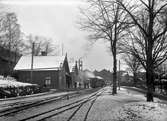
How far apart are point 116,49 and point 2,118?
24334 mm

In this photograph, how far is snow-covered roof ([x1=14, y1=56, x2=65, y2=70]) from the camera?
60406 mm

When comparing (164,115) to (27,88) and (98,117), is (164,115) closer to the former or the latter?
(98,117)

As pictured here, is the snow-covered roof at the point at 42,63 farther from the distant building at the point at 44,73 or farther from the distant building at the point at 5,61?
the distant building at the point at 5,61

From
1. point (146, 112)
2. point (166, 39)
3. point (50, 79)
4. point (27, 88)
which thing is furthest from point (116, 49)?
point (50, 79)

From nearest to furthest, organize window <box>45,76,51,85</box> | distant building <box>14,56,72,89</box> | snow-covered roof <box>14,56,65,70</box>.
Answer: distant building <box>14,56,72,89</box> → window <box>45,76,51,85</box> → snow-covered roof <box>14,56,65,70</box>

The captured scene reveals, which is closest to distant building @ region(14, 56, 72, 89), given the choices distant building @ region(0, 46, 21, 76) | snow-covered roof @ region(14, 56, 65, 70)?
snow-covered roof @ region(14, 56, 65, 70)

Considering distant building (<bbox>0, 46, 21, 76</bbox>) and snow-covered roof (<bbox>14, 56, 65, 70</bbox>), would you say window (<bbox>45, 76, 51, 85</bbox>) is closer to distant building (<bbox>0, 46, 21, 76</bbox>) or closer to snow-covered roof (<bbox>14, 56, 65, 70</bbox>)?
snow-covered roof (<bbox>14, 56, 65, 70</bbox>)

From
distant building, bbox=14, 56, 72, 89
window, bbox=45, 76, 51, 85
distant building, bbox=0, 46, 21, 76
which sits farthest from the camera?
distant building, bbox=0, 46, 21, 76

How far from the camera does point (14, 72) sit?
60594mm

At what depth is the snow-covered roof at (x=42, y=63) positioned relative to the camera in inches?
2378

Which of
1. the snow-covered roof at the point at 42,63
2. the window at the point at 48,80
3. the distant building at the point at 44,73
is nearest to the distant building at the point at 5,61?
the snow-covered roof at the point at 42,63

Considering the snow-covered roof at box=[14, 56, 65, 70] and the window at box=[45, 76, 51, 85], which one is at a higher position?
the snow-covered roof at box=[14, 56, 65, 70]

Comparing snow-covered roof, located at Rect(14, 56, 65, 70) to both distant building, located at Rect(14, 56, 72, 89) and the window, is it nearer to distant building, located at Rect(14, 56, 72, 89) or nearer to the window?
distant building, located at Rect(14, 56, 72, 89)

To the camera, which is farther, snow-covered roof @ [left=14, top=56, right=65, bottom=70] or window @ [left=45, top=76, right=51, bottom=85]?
snow-covered roof @ [left=14, top=56, right=65, bottom=70]
